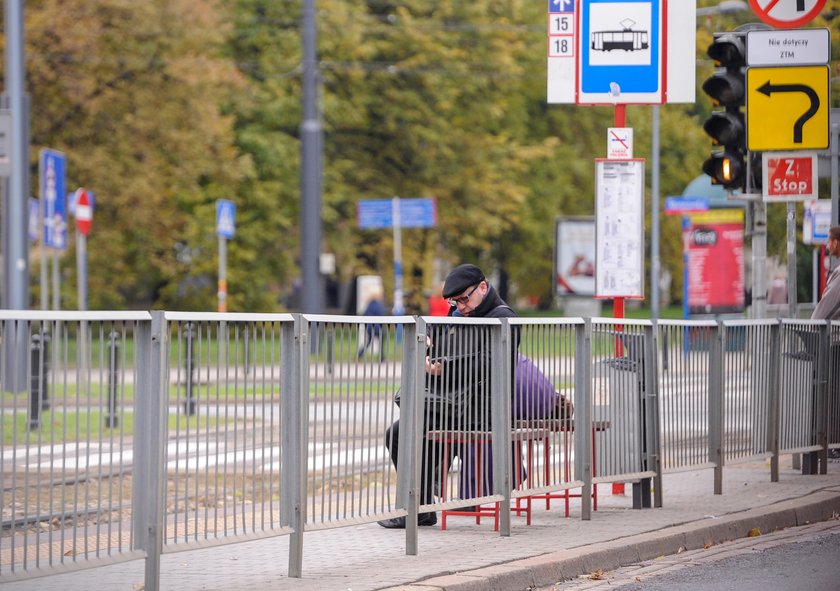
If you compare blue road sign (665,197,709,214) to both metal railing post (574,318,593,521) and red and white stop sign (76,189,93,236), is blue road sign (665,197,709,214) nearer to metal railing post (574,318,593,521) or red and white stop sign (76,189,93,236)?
red and white stop sign (76,189,93,236)

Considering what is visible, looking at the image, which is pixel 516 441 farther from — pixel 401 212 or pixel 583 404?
pixel 401 212

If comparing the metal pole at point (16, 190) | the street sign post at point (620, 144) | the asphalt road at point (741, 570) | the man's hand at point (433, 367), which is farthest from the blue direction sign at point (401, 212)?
the man's hand at point (433, 367)

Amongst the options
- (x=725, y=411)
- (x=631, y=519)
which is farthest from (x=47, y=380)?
(x=725, y=411)

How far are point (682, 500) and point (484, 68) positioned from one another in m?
34.6

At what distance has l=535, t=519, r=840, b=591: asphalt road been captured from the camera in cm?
815

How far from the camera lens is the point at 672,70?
11891 millimetres

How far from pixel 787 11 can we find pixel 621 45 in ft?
10.0

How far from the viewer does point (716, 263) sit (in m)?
34.4

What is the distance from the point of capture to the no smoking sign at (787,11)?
46.5ft

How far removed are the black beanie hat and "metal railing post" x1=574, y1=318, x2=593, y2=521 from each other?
2.43 feet

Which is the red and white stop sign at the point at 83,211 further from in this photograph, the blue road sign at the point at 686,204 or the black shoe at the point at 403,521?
the black shoe at the point at 403,521

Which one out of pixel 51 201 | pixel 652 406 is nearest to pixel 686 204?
pixel 51 201

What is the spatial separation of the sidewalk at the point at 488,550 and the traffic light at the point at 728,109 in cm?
288

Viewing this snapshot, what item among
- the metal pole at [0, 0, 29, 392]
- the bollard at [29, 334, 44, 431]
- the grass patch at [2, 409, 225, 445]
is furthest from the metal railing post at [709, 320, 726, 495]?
the metal pole at [0, 0, 29, 392]
